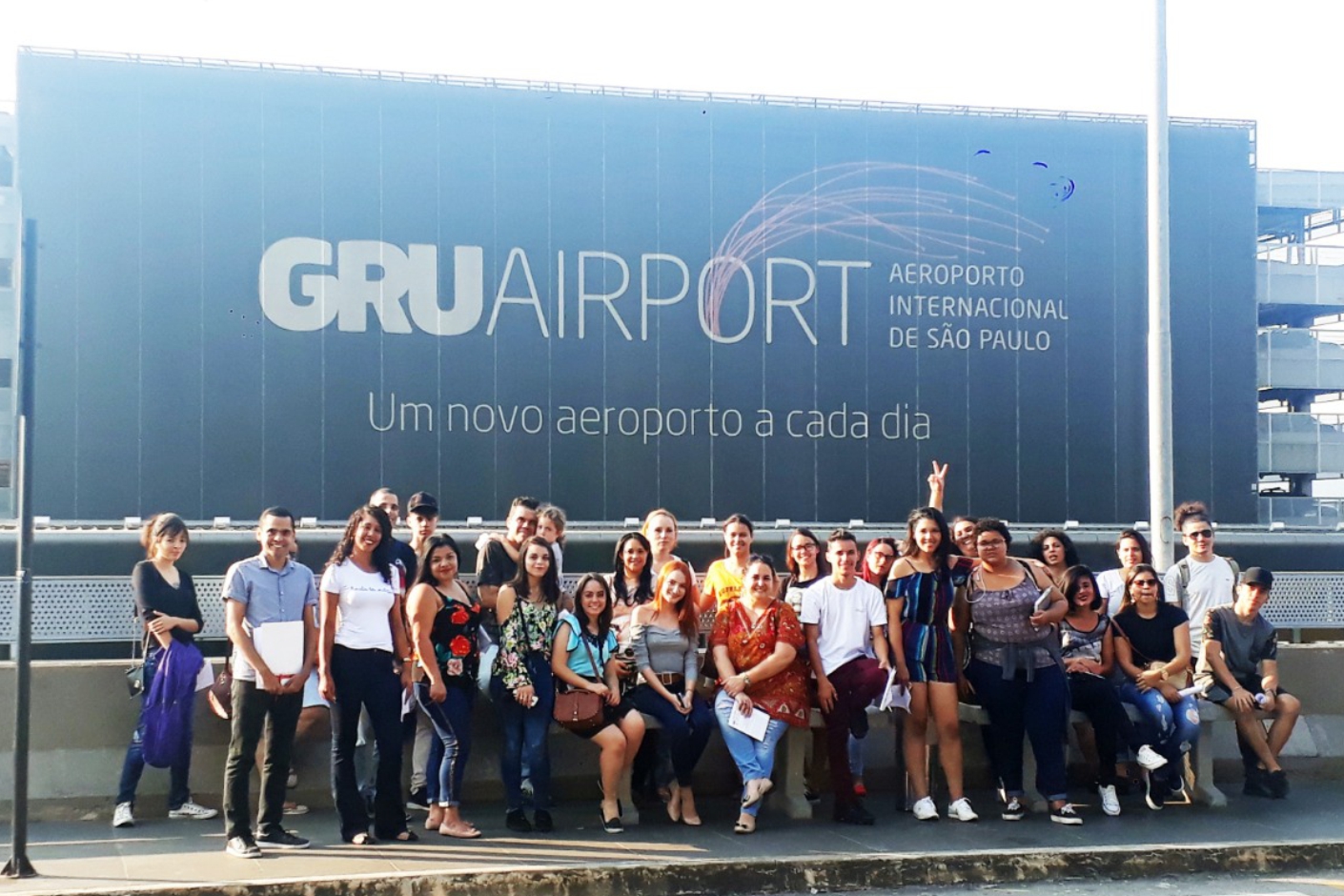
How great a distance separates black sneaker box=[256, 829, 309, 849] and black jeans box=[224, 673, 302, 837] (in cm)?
2

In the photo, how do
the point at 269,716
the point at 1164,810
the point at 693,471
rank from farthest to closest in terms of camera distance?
the point at 693,471, the point at 1164,810, the point at 269,716

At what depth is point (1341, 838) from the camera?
766 centimetres

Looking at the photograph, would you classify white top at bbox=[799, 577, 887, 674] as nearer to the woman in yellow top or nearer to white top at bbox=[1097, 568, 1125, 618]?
the woman in yellow top

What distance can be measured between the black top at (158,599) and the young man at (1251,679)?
5.89 m

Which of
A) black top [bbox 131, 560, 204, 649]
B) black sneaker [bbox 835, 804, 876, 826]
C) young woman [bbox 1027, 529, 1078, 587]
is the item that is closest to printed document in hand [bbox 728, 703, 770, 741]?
black sneaker [bbox 835, 804, 876, 826]

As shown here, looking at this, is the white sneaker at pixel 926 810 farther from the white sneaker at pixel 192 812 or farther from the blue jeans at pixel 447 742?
the white sneaker at pixel 192 812

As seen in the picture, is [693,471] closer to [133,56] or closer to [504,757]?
[133,56]

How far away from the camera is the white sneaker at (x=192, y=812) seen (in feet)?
25.6

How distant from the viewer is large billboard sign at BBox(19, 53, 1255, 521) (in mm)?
14172

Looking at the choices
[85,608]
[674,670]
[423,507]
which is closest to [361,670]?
[423,507]

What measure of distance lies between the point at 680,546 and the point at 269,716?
316 inches

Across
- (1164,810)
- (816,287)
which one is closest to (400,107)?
(816,287)

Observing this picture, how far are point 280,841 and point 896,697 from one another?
337cm

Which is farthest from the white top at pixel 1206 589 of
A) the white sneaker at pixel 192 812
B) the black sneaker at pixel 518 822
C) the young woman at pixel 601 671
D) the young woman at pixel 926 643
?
the white sneaker at pixel 192 812
